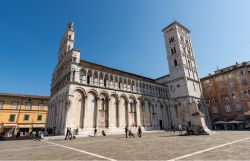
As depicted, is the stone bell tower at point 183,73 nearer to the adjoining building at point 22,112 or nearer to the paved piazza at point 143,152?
the paved piazza at point 143,152

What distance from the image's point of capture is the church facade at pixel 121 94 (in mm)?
25219

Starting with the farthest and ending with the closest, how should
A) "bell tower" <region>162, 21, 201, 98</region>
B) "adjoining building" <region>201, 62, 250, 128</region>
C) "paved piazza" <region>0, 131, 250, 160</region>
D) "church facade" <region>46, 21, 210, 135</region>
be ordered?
1. "bell tower" <region>162, 21, 201, 98</region>
2. "adjoining building" <region>201, 62, 250, 128</region>
3. "church facade" <region>46, 21, 210, 135</region>
4. "paved piazza" <region>0, 131, 250, 160</region>

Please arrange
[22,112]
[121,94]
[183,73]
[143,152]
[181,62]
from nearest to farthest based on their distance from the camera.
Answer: [143,152] → [121,94] → [22,112] → [183,73] → [181,62]

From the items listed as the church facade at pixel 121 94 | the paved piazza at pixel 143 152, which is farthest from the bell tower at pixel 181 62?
the paved piazza at pixel 143 152

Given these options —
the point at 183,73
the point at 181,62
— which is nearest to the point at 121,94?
the point at 183,73

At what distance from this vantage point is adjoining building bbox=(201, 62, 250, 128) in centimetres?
3638

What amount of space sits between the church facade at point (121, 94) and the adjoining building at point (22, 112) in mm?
9088

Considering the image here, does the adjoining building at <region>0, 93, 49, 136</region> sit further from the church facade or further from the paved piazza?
the paved piazza

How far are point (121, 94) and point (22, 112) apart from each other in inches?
1098

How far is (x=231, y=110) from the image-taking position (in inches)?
→ 1511

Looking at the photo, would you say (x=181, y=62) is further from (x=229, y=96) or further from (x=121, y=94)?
(x=121, y=94)

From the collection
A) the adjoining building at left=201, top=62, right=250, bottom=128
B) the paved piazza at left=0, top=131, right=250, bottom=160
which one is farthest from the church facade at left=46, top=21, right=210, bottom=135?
the paved piazza at left=0, top=131, right=250, bottom=160

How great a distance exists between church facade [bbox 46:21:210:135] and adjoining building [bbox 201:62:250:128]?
329 cm

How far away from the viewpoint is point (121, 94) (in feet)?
103
